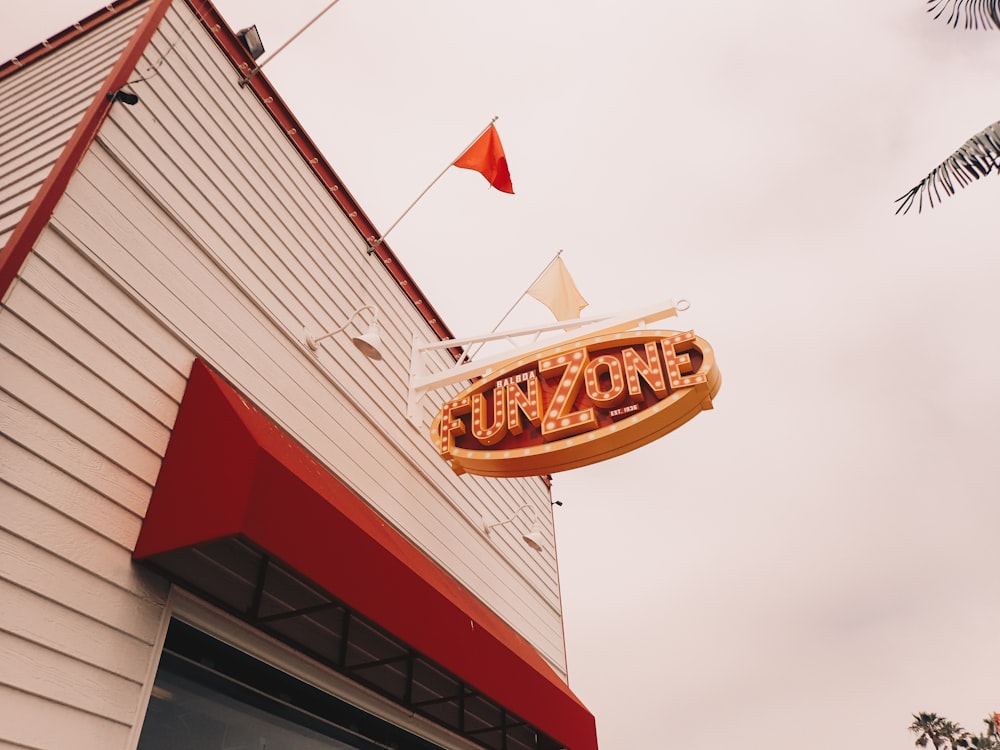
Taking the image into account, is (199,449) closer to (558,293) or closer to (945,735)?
(558,293)

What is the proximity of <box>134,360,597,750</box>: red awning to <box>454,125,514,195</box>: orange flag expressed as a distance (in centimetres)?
494

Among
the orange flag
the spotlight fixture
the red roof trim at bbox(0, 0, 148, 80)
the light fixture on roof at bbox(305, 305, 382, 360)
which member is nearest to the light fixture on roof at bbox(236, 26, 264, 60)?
the red roof trim at bbox(0, 0, 148, 80)

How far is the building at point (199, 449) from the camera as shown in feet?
12.8

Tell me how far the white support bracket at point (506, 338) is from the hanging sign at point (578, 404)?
0.37m

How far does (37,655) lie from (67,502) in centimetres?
81

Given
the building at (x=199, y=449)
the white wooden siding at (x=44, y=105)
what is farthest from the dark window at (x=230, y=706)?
the white wooden siding at (x=44, y=105)

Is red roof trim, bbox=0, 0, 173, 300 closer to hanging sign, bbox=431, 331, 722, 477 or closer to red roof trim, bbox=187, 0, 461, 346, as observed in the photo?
red roof trim, bbox=187, 0, 461, 346

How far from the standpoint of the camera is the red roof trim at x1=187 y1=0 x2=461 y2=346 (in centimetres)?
665

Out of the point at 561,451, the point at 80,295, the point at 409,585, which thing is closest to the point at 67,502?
the point at 80,295

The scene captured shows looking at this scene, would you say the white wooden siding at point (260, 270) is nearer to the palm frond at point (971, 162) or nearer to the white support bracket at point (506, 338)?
the white support bracket at point (506, 338)

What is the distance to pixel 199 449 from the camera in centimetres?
447

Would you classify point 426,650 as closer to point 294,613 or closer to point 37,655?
point 294,613

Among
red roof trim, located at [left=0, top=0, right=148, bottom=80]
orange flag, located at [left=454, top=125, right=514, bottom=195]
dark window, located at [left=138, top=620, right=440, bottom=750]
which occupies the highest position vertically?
orange flag, located at [left=454, top=125, right=514, bottom=195]

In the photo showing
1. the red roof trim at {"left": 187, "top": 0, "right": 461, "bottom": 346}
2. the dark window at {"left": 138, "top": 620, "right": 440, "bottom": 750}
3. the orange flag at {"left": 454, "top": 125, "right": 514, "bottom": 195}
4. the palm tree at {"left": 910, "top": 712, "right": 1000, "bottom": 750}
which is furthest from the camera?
the palm tree at {"left": 910, "top": 712, "right": 1000, "bottom": 750}
